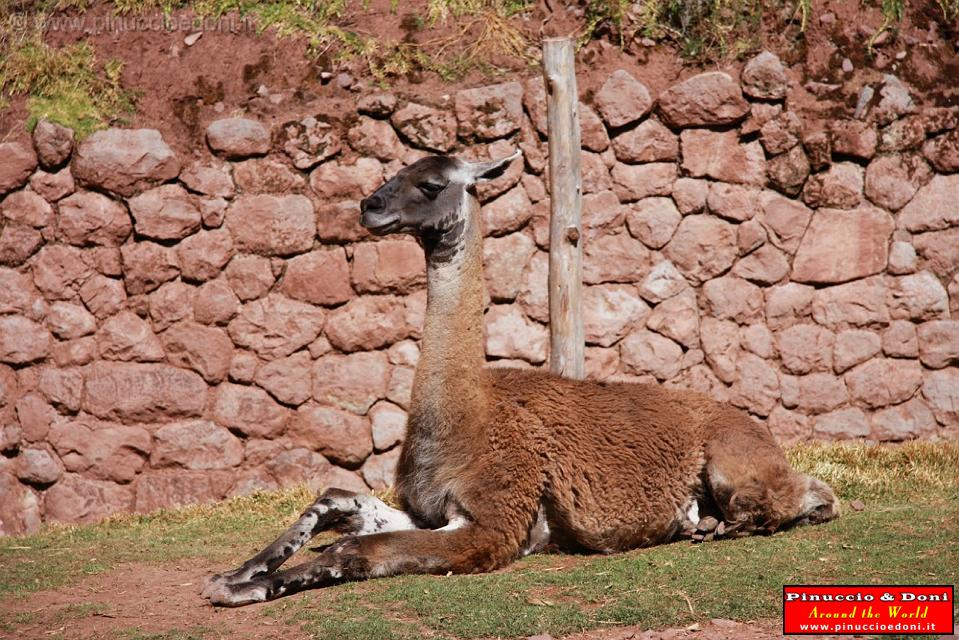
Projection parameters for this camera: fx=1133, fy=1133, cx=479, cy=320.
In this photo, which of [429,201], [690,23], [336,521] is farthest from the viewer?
[690,23]

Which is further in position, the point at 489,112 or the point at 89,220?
the point at 489,112

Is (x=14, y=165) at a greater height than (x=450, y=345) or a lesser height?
greater

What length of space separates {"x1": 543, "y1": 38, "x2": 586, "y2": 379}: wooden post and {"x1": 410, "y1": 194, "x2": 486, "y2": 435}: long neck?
1.73m

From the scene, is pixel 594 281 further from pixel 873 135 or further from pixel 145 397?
pixel 145 397

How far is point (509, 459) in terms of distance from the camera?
5.29 metres

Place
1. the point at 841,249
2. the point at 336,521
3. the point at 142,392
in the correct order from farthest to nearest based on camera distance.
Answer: the point at 841,249
the point at 142,392
the point at 336,521

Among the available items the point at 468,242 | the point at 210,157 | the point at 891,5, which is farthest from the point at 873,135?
the point at 210,157

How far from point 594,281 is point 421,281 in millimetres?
1223

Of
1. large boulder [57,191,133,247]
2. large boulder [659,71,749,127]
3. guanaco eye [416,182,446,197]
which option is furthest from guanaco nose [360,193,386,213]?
large boulder [659,71,749,127]

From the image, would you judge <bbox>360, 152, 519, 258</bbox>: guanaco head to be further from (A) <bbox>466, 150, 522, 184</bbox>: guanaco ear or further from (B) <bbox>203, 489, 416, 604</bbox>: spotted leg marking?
(B) <bbox>203, 489, 416, 604</bbox>: spotted leg marking

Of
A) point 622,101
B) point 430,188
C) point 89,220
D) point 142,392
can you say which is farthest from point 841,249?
point 89,220

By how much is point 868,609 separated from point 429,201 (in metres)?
2.64

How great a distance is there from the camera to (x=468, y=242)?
18.0ft

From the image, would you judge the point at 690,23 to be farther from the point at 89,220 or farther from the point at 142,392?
the point at 142,392
